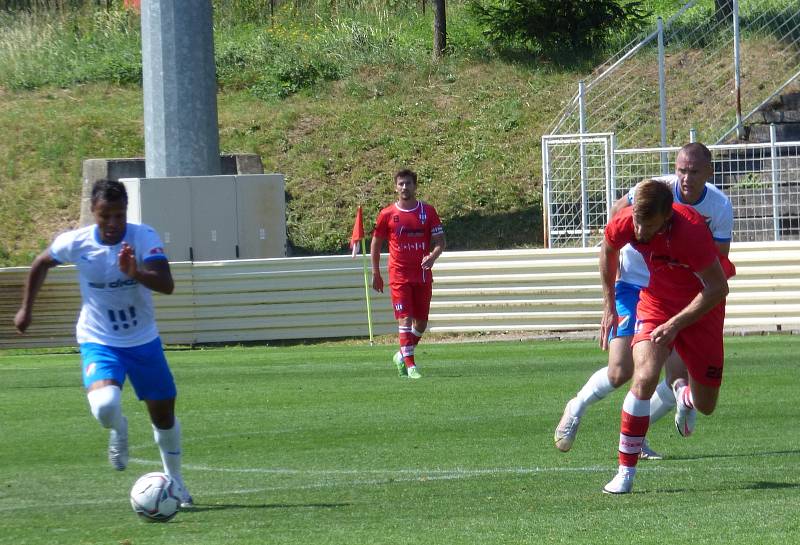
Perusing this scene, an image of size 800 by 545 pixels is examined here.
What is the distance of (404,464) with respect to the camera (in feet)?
30.0

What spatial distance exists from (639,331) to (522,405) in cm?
407

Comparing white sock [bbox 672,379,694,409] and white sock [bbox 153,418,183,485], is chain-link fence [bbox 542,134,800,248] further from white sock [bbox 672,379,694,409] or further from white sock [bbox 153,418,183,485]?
white sock [bbox 153,418,183,485]

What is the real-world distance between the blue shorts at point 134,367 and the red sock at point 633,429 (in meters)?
2.72

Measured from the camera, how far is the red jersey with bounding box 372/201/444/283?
14.8 metres

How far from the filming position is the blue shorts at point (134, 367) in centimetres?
770

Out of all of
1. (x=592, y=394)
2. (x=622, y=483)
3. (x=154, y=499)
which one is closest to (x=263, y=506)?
(x=154, y=499)

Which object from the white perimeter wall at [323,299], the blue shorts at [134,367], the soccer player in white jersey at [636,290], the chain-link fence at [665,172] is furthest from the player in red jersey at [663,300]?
the chain-link fence at [665,172]

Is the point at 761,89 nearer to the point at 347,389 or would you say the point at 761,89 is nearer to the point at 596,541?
the point at 347,389

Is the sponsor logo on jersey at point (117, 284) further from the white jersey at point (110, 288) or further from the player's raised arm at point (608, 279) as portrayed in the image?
the player's raised arm at point (608, 279)

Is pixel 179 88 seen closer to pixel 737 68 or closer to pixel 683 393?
pixel 737 68

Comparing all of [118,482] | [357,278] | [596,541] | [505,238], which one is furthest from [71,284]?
[596,541]

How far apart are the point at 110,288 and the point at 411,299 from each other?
7463 mm

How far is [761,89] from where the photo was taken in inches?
1078

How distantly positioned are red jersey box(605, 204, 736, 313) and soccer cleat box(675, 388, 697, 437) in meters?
1.37
